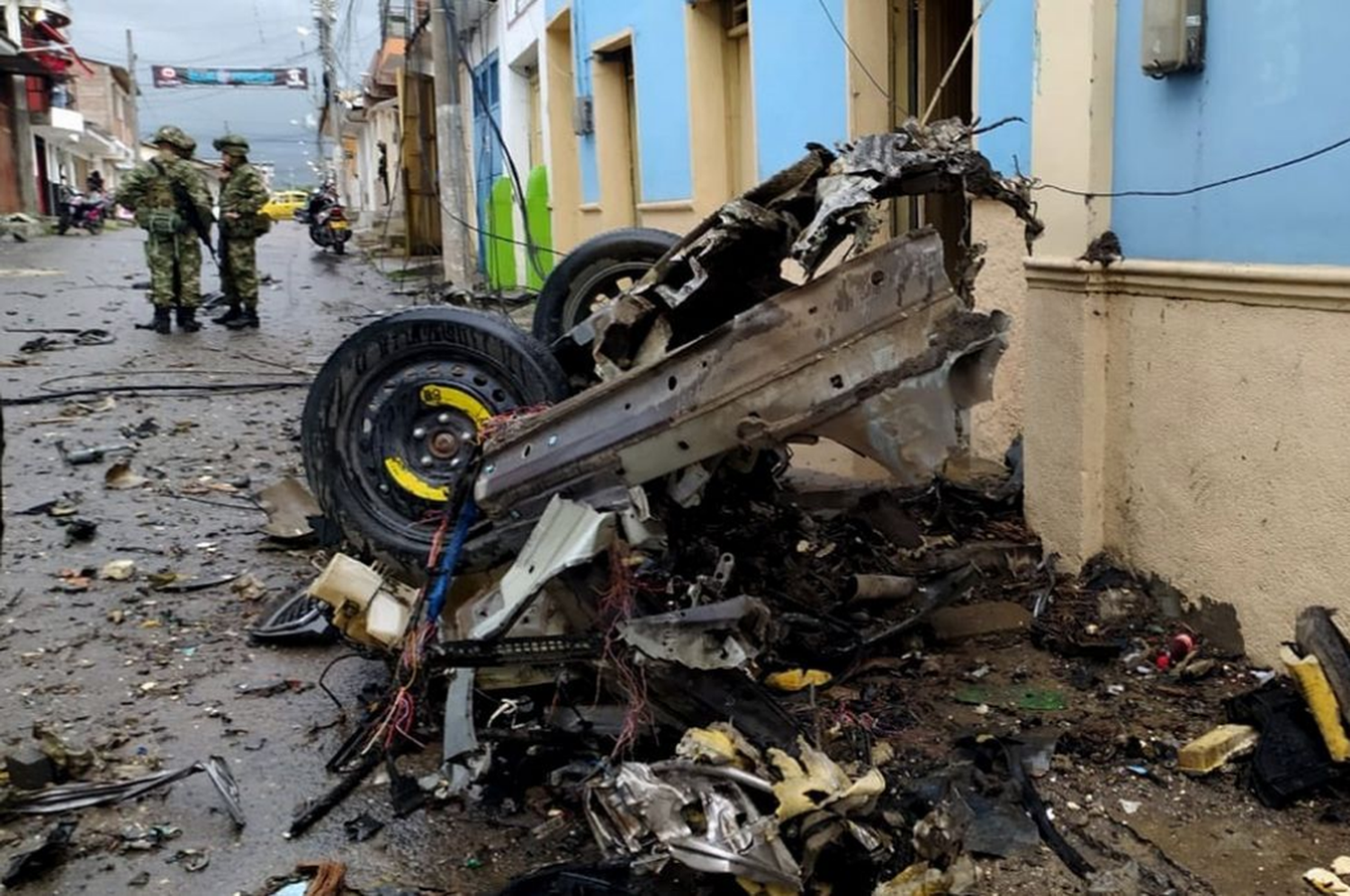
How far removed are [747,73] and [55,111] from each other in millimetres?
45158

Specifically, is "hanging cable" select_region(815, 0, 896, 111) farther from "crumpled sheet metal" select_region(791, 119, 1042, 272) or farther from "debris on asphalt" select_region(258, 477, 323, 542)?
"debris on asphalt" select_region(258, 477, 323, 542)

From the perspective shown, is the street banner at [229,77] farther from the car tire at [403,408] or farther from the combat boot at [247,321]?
the car tire at [403,408]

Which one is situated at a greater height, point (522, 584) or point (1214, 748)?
point (522, 584)

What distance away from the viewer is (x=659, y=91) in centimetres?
1089

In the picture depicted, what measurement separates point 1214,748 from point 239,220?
39.6ft

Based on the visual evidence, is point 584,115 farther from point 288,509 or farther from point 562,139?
point 288,509

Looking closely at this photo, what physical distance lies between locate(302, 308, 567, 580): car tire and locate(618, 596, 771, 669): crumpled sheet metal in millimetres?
1382

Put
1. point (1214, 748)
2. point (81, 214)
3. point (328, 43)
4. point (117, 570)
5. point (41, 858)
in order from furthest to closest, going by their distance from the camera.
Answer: point (328, 43) → point (81, 214) → point (117, 570) → point (1214, 748) → point (41, 858)

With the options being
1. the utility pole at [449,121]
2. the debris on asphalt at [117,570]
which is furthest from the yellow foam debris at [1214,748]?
the utility pole at [449,121]

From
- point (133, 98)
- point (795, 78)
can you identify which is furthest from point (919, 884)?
point (133, 98)

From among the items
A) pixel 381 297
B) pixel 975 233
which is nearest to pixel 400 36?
pixel 381 297

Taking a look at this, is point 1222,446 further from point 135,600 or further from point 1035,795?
point 135,600

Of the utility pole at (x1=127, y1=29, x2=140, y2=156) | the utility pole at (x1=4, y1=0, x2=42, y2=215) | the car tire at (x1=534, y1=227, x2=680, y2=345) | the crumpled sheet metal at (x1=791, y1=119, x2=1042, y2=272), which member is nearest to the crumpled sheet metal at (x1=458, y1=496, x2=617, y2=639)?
the crumpled sheet metal at (x1=791, y1=119, x2=1042, y2=272)

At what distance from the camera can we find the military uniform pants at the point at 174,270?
12.5 m
